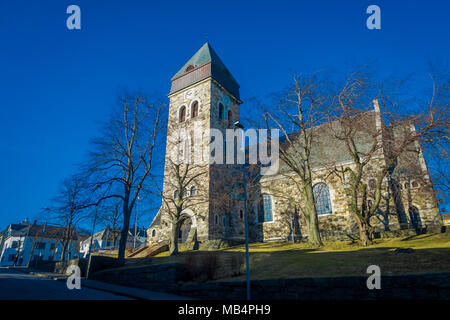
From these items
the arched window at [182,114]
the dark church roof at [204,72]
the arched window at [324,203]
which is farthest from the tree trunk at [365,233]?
the arched window at [182,114]

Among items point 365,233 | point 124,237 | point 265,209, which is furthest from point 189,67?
point 365,233

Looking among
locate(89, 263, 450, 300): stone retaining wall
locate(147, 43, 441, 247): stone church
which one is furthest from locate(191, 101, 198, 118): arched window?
locate(89, 263, 450, 300): stone retaining wall

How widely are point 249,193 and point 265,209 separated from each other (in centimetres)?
391

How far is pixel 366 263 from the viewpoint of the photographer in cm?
988

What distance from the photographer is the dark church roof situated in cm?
3144

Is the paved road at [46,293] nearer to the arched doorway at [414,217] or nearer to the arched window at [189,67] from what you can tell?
the arched doorway at [414,217]

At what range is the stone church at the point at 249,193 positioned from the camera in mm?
21547

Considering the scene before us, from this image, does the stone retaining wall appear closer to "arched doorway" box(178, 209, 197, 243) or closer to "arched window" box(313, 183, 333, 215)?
"arched doorway" box(178, 209, 197, 243)

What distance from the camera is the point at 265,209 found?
2748 cm

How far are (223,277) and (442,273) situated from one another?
786 centimetres

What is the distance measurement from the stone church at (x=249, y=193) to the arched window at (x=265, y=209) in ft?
0.31
